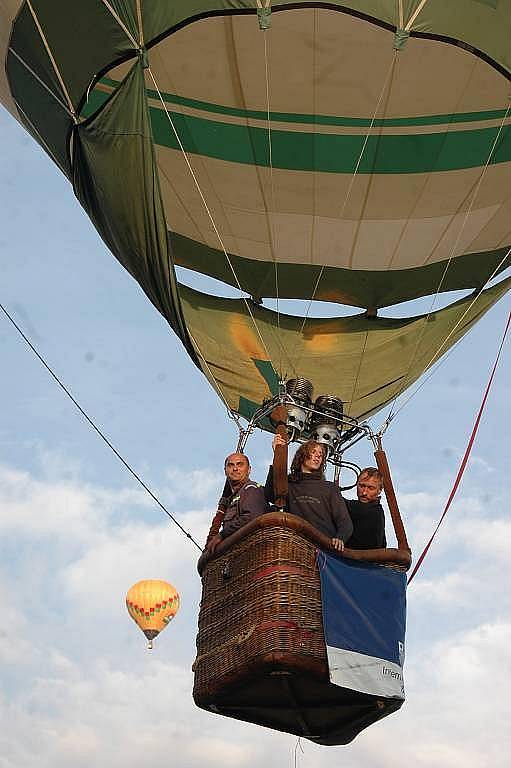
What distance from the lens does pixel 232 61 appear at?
7.33 meters

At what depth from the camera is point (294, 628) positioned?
549cm

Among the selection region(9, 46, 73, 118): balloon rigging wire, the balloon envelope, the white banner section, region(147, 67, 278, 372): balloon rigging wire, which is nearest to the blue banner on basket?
the white banner section

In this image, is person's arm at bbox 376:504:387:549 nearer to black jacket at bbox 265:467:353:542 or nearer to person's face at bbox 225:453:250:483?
black jacket at bbox 265:467:353:542

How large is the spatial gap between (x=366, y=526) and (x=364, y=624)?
0.44 metres

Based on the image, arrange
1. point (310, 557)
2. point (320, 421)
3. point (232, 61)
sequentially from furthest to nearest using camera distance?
point (232, 61) → point (320, 421) → point (310, 557)

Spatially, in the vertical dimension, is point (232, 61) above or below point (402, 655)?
above

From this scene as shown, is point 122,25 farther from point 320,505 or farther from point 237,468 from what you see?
point 320,505

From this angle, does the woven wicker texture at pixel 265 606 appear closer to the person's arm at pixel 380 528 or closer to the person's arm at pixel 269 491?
the person's arm at pixel 269 491

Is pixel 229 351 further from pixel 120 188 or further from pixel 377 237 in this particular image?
pixel 120 188

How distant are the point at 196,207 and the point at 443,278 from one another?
1602 mm

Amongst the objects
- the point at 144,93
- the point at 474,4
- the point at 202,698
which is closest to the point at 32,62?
the point at 144,93

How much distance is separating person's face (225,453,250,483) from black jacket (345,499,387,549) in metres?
0.48

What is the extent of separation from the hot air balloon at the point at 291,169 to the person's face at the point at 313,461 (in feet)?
1.64

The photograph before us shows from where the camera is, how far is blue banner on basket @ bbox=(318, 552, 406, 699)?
560 cm
